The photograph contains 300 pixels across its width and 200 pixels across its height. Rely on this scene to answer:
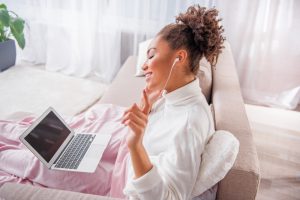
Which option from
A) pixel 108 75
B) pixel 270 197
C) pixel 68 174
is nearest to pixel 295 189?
pixel 270 197

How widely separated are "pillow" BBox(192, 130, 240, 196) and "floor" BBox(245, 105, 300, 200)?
90 cm

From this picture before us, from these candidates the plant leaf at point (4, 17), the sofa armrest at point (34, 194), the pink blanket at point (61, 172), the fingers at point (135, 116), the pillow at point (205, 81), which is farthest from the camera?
the plant leaf at point (4, 17)

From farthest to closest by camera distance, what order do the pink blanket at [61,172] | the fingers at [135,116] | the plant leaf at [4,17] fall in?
1. the plant leaf at [4,17]
2. the pink blanket at [61,172]
3. the fingers at [135,116]

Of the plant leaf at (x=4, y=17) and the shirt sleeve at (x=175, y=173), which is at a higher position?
the plant leaf at (x=4, y=17)

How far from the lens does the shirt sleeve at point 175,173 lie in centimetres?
75

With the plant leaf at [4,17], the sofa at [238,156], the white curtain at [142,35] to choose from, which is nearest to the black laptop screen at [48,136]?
the sofa at [238,156]

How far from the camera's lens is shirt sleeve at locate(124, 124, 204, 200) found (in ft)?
2.47

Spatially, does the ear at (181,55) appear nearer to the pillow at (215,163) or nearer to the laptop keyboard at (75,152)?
the pillow at (215,163)

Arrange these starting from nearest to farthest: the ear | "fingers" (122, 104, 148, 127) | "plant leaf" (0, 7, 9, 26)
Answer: "fingers" (122, 104, 148, 127) → the ear → "plant leaf" (0, 7, 9, 26)

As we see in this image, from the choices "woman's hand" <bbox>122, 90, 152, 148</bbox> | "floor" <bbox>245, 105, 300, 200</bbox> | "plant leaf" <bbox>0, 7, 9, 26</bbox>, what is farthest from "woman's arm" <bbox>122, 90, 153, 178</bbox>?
"plant leaf" <bbox>0, 7, 9, 26</bbox>

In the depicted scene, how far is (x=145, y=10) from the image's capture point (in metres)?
2.54

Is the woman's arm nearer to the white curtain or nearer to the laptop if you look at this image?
the laptop

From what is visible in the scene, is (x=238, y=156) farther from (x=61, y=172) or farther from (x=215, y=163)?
(x=61, y=172)

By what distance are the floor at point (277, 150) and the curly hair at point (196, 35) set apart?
3.35 ft
